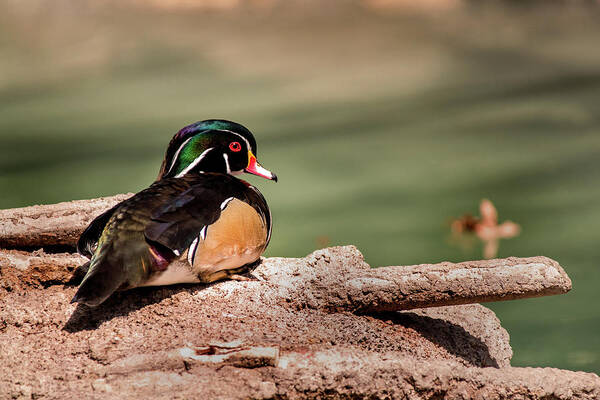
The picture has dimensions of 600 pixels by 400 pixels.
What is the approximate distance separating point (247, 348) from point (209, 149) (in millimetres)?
669

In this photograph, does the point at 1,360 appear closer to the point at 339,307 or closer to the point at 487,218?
the point at 339,307

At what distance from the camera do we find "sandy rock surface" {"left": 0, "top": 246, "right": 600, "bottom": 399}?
5.13 feet

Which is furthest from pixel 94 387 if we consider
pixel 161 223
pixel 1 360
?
pixel 161 223

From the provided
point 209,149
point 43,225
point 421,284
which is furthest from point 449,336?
point 43,225

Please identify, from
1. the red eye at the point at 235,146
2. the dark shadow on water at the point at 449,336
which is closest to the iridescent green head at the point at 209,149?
the red eye at the point at 235,146

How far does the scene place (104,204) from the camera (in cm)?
230

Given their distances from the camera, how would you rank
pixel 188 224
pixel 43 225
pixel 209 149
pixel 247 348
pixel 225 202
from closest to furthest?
pixel 247 348 < pixel 188 224 < pixel 225 202 < pixel 209 149 < pixel 43 225

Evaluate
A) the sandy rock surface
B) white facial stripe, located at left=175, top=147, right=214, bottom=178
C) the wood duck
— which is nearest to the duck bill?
the wood duck

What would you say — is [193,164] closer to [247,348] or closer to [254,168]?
[254,168]

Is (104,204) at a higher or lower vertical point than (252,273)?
higher

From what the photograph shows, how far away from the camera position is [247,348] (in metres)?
1.62

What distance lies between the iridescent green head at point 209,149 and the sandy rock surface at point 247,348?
309 millimetres

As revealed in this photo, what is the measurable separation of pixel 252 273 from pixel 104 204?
0.56 m

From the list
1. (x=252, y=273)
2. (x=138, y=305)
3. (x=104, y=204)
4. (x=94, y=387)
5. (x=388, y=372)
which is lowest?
(x=94, y=387)
